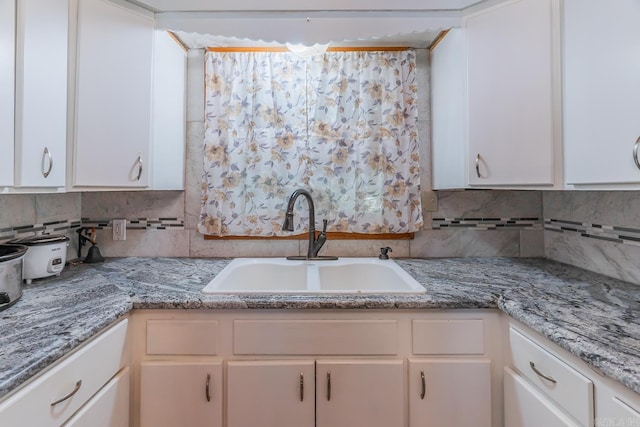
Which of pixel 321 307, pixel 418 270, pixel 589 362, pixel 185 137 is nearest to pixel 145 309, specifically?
pixel 321 307

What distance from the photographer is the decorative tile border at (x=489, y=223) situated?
1.80 m

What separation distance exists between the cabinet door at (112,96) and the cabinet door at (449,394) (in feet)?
4.67

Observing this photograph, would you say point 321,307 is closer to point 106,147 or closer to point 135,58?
point 106,147

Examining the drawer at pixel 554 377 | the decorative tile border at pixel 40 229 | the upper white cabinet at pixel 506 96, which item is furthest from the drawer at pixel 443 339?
the decorative tile border at pixel 40 229

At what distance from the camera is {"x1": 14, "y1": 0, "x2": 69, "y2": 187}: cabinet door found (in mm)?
1003

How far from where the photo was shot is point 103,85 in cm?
129

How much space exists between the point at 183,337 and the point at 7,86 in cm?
96

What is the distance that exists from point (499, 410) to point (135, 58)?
2024mm

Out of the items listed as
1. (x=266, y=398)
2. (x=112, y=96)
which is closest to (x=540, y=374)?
(x=266, y=398)

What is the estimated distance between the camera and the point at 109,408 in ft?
3.27

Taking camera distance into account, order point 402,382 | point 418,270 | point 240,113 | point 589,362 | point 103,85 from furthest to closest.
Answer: point 240,113 < point 418,270 < point 103,85 < point 402,382 < point 589,362

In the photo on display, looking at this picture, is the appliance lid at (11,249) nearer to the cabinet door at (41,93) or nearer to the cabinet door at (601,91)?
the cabinet door at (41,93)

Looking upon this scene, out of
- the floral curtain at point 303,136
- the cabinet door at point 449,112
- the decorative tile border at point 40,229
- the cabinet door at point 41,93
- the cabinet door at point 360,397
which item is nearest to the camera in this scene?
the cabinet door at point 41,93

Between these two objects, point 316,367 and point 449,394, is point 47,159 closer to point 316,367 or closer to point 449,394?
point 316,367
